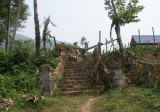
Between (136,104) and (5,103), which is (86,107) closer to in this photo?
(136,104)

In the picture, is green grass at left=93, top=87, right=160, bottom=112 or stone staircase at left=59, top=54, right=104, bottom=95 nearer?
green grass at left=93, top=87, right=160, bottom=112

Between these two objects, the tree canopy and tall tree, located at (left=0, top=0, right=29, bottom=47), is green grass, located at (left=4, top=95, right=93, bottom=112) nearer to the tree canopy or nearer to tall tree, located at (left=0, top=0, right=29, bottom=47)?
the tree canopy

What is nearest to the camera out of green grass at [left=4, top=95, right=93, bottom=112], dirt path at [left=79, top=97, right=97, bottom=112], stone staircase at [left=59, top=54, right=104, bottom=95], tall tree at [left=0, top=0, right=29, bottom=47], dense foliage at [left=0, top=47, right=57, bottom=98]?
green grass at [left=4, top=95, right=93, bottom=112]

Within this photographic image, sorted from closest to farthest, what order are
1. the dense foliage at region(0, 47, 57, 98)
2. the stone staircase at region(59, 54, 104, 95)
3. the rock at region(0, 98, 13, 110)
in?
the rock at region(0, 98, 13, 110) → the dense foliage at region(0, 47, 57, 98) → the stone staircase at region(59, 54, 104, 95)

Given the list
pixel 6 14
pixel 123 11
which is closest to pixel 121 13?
pixel 123 11

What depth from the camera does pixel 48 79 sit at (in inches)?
275

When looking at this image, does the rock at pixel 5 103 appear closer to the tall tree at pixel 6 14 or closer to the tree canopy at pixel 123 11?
the tree canopy at pixel 123 11

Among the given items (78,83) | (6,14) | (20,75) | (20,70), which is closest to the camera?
(20,75)

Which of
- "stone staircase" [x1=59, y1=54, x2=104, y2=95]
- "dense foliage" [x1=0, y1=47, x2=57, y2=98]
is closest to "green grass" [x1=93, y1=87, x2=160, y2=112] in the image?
"stone staircase" [x1=59, y1=54, x2=104, y2=95]

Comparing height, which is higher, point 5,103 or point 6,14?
point 6,14

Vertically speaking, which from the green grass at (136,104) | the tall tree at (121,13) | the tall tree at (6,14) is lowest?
the green grass at (136,104)

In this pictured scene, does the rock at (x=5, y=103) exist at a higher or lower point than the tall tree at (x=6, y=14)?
lower

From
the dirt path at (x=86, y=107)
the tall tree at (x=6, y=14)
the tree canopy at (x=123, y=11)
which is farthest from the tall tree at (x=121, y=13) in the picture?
the tall tree at (x=6, y=14)

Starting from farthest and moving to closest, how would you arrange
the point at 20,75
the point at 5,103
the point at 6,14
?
the point at 6,14
the point at 20,75
the point at 5,103
